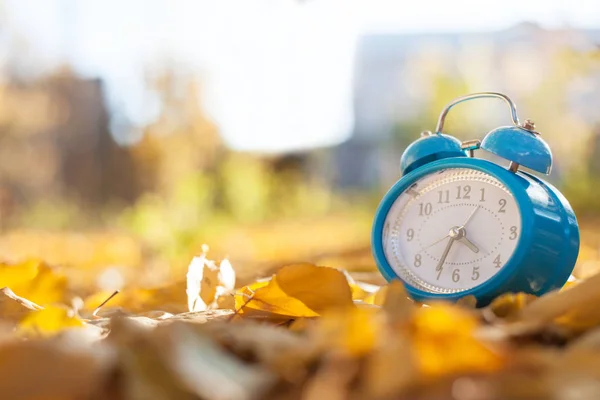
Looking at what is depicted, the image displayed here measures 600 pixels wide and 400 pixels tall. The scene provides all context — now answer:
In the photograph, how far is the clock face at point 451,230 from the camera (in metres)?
1.15

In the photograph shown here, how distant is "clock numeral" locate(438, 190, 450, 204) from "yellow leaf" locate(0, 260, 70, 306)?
63 centimetres

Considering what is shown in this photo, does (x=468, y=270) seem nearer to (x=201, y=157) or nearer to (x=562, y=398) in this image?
(x=562, y=398)

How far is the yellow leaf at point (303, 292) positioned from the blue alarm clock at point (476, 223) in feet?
0.83

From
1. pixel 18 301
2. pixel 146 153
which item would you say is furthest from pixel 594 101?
pixel 18 301

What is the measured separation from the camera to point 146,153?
11.0 meters

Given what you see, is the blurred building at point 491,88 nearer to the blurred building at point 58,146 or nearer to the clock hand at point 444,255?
the clock hand at point 444,255

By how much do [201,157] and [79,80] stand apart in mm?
2322

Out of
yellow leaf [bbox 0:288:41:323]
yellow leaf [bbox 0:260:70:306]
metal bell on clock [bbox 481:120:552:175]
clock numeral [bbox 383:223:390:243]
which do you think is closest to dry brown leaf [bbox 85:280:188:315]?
yellow leaf [bbox 0:260:70:306]

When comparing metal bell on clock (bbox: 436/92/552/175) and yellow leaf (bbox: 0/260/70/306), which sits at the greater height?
metal bell on clock (bbox: 436/92/552/175)

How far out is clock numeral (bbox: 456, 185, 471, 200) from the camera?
123 centimetres

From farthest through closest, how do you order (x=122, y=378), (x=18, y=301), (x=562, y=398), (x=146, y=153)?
(x=146, y=153)
(x=18, y=301)
(x=122, y=378)
(x=562, y=398)

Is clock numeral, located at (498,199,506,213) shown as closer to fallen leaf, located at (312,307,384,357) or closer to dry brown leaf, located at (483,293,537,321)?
dry brown leaf, located at (483,293,537,321)

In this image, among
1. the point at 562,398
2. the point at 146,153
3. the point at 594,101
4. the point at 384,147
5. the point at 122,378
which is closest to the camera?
the point at 562,398

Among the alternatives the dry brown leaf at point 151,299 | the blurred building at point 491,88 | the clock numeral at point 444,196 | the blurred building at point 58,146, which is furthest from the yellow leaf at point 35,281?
the blurred building at point 58,146
